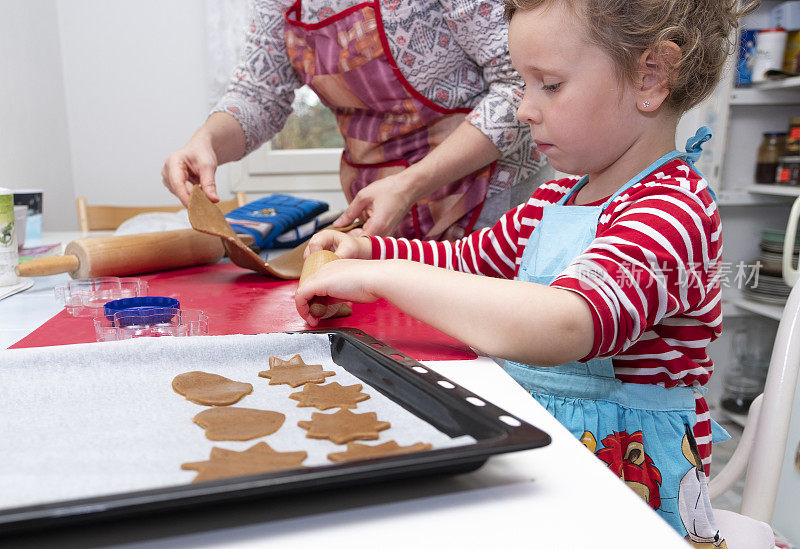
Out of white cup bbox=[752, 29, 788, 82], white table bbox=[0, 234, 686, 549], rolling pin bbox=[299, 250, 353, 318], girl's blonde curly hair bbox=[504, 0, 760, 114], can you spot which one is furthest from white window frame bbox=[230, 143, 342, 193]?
white table bbox=[0, 234, 686, 549]

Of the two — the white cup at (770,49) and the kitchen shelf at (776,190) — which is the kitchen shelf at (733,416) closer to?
the kitchen shelf at (776,190)

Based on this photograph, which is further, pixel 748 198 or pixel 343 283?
pixel 748 198

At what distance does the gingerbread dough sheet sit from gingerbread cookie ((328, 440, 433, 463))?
0.01 meters

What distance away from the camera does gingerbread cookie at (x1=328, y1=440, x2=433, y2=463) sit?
1.25 ft

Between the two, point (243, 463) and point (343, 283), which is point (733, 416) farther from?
point (243, 463)

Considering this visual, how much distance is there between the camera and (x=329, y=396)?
501 mm

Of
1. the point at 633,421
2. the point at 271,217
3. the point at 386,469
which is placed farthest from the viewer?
the point at 271,217

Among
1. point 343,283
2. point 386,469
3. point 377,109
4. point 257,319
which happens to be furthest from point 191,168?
point 386,469

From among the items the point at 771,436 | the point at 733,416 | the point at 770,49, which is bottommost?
the point at 733,416

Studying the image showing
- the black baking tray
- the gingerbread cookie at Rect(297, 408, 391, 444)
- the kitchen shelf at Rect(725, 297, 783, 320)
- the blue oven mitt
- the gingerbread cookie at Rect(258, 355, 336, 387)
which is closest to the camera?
the black baking tray

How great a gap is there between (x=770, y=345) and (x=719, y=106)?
0.95 metres

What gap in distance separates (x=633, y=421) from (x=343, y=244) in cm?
44

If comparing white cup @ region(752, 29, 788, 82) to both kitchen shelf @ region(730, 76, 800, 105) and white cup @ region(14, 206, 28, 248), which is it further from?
white cup @ region(14, 206, 28, 248)

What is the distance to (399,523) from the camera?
348 mm
